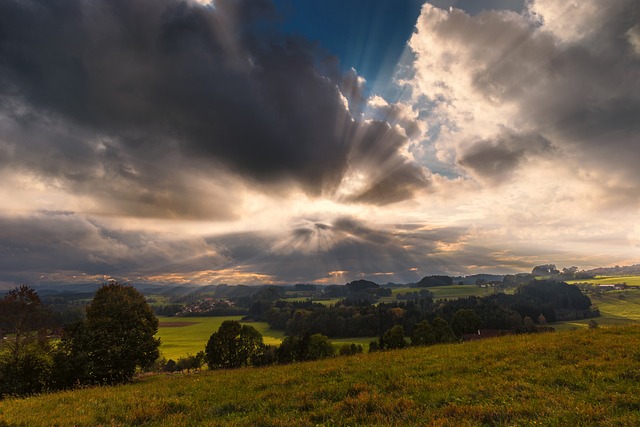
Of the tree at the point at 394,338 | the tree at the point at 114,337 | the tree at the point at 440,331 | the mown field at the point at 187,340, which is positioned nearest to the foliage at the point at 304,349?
the tree at the point at 394,338

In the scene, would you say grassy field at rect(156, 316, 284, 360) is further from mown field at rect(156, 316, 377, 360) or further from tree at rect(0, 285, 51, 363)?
tree at rect(0, 285, 51, 363)

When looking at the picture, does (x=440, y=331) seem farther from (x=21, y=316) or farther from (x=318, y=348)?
(x=21, y=316)

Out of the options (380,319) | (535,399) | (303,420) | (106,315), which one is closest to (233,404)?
(303,420)

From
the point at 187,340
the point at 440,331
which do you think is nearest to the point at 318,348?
the point at 440,331

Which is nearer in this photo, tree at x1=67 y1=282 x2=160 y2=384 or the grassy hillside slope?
the grassy hillside slope

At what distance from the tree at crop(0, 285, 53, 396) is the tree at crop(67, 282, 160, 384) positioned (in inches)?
105

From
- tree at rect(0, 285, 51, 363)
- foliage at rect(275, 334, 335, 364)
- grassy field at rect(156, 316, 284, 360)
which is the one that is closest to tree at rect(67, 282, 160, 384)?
tree at rect(0, 285, 51, 363)

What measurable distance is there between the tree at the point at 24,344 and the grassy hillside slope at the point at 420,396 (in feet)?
37.4

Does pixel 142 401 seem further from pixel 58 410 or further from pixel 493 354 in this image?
pixel 493 354

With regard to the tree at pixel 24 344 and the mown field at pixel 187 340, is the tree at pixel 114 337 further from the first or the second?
the mown field at pixel 187 340

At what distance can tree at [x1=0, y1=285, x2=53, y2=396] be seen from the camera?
23000 mm

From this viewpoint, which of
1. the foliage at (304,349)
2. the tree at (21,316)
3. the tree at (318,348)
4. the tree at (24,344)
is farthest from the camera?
the tree at (318,348)

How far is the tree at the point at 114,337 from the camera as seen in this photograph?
29.2m

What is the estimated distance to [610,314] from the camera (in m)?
170
